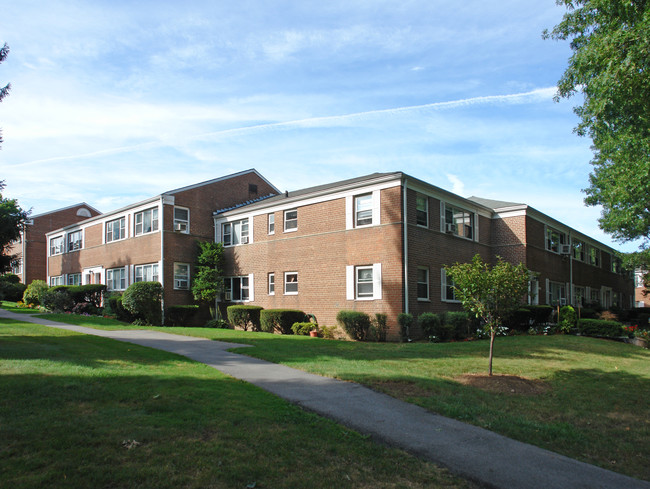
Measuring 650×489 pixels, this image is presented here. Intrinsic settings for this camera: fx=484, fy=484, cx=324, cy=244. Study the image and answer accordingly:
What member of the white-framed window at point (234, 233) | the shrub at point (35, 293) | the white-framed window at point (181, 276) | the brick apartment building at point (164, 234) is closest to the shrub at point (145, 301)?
the brick apartment building at point (164, 234)

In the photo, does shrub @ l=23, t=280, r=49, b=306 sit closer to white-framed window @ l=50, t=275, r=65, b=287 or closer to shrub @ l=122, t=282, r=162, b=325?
white-framed window @ l=50, t=275, r=65, b=287

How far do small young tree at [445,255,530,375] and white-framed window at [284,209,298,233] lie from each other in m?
13.2

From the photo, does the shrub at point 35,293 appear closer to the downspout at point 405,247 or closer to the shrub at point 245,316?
the shrub at point 245,316

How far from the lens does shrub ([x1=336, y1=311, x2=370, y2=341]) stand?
61.4 feet

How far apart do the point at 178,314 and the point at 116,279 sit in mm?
7682

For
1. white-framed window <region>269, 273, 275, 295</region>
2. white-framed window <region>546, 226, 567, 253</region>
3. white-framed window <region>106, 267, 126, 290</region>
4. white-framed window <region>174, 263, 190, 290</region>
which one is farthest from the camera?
white-framed window <region>106, 267, 126, 290</region>

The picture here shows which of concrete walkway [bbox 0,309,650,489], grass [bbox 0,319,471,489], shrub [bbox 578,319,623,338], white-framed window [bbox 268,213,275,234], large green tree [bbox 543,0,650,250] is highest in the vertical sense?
large green tree [bbox 543,0,650,250]

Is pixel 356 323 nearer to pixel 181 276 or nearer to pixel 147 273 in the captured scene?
pixel 181 276

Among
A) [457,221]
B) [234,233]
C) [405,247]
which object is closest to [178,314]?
[234,233]

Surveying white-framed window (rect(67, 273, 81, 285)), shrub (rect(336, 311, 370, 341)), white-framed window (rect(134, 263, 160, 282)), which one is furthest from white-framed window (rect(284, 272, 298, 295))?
white-framed window (rect(67, 273, 81, 285))

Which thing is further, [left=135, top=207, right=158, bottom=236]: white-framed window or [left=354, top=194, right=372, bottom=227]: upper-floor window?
[left=135, top=207, right=158, bottom=236]: white-framed window

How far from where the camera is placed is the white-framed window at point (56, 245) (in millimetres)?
38281

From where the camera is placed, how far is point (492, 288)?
10.3 metres

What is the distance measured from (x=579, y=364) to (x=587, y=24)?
858 centimetres
